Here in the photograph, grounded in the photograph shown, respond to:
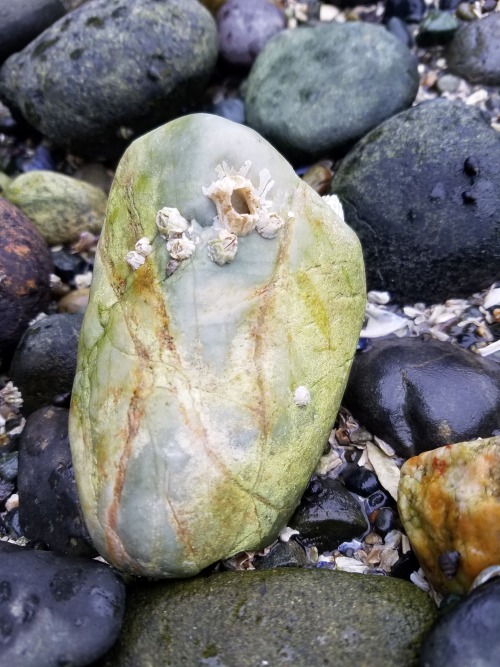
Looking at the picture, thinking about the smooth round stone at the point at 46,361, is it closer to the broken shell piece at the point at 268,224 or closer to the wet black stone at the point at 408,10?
the broken shell piece at the point at 268,224

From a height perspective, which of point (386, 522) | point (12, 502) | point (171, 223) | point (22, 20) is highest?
point (22, 20)

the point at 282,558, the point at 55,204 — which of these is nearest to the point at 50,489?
the point at 282,558

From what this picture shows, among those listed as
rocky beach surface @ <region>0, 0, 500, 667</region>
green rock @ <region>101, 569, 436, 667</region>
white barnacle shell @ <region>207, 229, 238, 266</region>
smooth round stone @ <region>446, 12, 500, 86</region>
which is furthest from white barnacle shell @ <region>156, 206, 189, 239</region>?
smooth round stone @ <region>446, 12, 500, 86</region>

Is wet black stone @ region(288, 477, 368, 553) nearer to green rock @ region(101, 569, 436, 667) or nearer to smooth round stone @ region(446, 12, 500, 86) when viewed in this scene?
green rock @ region(101, 569, 436, 667)

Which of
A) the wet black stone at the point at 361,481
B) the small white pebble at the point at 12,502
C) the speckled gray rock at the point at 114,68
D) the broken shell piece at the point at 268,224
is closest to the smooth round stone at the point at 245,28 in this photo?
the speckled gray rock at the point at 114,68

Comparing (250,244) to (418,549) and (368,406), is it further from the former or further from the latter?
(418,549)

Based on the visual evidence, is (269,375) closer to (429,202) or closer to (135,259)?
(135,259)

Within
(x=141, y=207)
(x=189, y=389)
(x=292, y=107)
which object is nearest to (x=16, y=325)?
(x=141, y=207)
